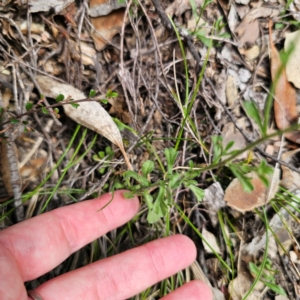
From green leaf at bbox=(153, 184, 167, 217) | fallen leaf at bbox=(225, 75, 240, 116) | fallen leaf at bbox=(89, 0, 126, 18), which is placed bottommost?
green leaf at bbox=(153, 184, 167, 217)

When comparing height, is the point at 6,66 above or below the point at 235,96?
above

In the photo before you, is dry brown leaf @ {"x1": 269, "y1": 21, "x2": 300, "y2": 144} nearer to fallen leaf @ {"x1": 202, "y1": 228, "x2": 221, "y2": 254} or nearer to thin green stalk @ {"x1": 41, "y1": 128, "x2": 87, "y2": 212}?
fallen leaf @ {"x1": 202, "y1": 228, "x2": 221, "y2": 254}

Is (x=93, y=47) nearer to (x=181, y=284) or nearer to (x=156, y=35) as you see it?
(x=156, y=35)

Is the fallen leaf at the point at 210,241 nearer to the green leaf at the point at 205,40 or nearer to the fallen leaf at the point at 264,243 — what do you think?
the fallen leaf at the point at 264,243

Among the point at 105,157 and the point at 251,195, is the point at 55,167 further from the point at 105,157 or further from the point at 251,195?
the point at 251,195

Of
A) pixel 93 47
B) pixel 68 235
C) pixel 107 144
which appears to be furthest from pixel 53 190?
pixel 93 47

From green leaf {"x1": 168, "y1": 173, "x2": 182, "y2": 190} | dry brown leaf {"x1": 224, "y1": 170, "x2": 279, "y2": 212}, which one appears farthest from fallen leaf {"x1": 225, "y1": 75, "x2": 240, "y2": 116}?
green leaf {"x1": 168, "y1": 173, "x2": 182, "y2": 190}

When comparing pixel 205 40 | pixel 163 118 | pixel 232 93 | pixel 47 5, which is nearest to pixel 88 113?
pixel 163 118
